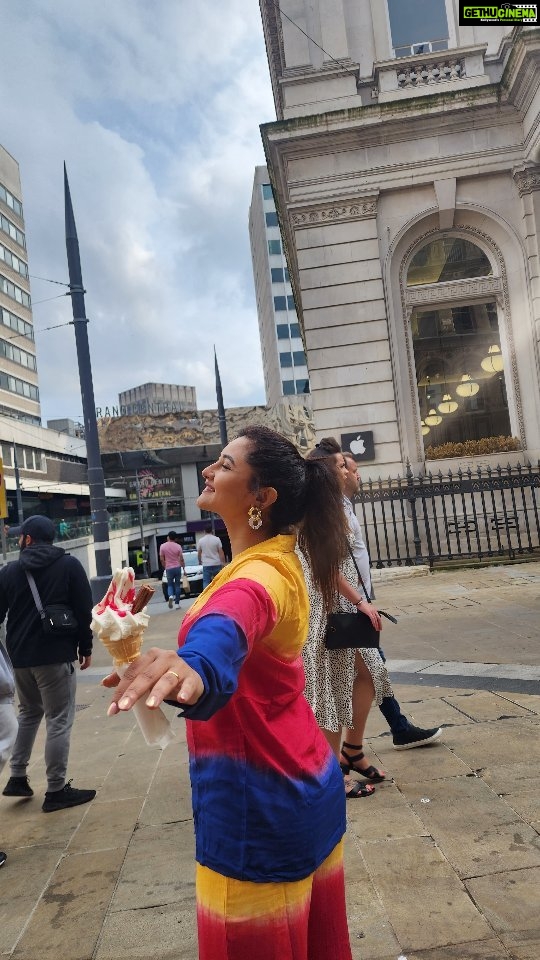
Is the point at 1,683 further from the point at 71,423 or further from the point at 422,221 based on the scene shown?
the point at 71,423

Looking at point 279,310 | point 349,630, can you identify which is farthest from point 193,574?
point 279,310

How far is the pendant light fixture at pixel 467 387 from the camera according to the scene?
17469 mm

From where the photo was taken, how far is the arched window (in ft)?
54.6

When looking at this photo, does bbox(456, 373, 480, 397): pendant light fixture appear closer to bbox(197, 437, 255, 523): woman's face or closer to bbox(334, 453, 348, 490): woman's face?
bbox(334, 453, 348, 490): woman's face

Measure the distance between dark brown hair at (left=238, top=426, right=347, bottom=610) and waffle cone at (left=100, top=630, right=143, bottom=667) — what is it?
501 millimetres

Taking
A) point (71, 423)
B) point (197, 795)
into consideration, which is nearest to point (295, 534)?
point (197, 795)

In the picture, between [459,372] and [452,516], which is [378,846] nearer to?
[452,516]

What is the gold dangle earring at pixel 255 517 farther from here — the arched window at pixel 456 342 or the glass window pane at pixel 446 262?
the glass window pane at pixel 446 262

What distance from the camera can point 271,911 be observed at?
1.36 meters

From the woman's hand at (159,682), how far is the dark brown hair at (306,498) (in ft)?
2.12

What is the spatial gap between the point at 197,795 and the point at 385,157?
1724cm

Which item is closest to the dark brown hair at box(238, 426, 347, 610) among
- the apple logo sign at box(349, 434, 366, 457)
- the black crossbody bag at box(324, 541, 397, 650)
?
the black crossbody bag at box(324, 541, 397, 650)

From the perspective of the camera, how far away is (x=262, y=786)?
4.52ft

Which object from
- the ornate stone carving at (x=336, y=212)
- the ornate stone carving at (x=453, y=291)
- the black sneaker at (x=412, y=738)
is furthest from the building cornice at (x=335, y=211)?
the black sneaker at (x=412, y=738)
